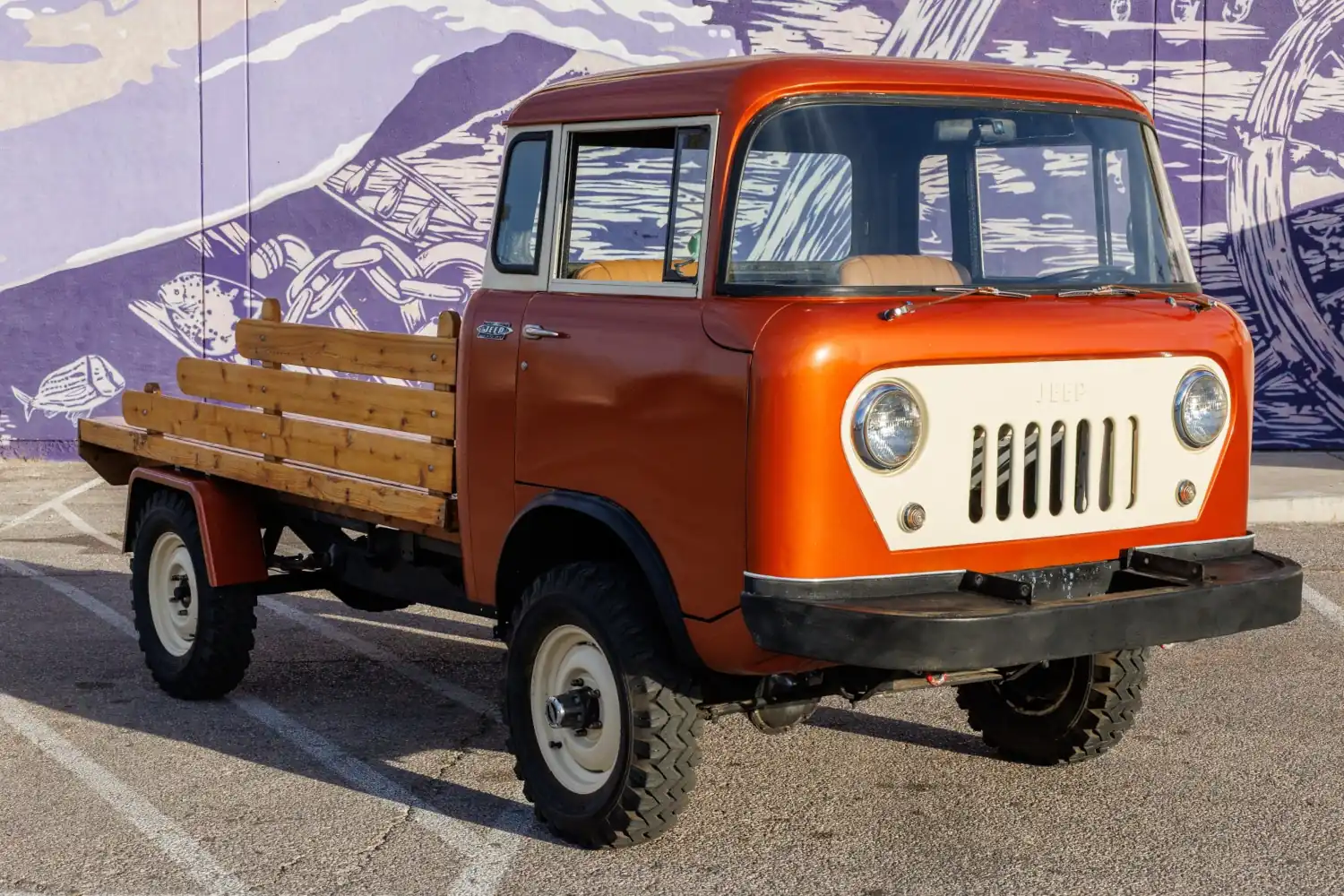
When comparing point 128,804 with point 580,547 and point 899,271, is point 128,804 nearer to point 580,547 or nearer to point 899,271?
point 580,547

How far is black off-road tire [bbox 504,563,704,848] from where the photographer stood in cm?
484

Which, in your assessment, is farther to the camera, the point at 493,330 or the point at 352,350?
the point at 352,350

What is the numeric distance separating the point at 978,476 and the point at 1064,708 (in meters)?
1.48

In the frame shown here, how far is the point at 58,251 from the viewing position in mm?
14414

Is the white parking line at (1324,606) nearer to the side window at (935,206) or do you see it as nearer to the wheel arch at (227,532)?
the side window at (935,206)

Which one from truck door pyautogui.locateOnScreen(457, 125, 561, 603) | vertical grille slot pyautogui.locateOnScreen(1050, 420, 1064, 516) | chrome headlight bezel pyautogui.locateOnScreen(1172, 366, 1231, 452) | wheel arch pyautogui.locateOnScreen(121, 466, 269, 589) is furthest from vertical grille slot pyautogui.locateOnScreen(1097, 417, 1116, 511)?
wheel arch pyautogui.locateOnScreen(121, 466, 269, 589)

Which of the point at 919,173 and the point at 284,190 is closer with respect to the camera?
the point at 919,173

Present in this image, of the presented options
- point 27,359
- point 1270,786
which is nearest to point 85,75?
point 27,359

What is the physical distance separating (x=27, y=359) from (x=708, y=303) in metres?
11.2

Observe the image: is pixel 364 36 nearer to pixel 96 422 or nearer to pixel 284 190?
pixel 284 190

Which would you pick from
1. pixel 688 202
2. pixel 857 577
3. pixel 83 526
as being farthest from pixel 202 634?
pixel 83 526

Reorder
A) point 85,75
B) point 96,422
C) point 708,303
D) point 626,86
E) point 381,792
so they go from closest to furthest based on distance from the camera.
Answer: point 708,303 < point 626,86 < point 381,792 < point 96,422 < point 85,75

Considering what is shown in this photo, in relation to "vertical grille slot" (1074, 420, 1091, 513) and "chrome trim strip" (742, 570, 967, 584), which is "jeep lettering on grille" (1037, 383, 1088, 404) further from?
"chrome trim strip" (742, 570, 967, 584)

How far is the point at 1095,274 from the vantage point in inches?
208
